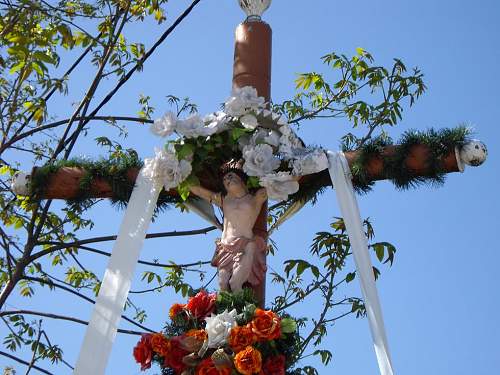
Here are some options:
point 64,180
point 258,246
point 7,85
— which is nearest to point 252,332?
point 258,246

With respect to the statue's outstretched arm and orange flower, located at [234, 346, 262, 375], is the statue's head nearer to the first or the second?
the statue's outstretched arm

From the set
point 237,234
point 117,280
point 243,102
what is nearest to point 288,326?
point 237,234

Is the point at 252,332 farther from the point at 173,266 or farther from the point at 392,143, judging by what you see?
the point at 173,266

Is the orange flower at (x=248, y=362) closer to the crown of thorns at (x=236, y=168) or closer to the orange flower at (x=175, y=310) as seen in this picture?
the orange flower at (x=175, y=310)

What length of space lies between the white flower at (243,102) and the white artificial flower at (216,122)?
6cm

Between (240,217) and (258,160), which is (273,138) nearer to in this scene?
(258,160)

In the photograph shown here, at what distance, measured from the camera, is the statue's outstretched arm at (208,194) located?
6.39m

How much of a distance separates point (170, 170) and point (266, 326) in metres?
1.20

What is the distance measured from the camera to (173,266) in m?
8.59

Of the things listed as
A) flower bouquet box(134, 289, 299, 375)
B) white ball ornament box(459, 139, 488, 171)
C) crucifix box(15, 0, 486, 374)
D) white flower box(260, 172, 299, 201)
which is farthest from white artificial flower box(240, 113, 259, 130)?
white ball ornament box(459, 139, 488, 171)

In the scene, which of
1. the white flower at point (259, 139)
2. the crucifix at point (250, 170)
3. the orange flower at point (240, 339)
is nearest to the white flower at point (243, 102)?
the crucifix at point (250, 170)

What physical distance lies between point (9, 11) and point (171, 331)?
2638mm

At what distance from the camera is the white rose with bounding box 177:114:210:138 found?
624cm

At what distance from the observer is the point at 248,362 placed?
17.6ft
